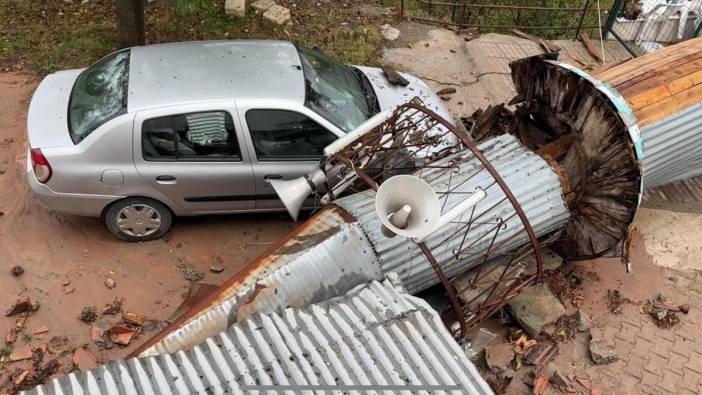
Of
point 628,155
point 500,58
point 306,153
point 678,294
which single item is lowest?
point 678,294

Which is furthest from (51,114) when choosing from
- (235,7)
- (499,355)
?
(499,355)

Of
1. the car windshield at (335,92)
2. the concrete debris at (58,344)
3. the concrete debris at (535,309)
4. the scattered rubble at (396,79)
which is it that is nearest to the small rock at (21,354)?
the concrete debris at (58,344)

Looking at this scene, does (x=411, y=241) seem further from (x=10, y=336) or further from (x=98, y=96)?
(x=10, y=336)

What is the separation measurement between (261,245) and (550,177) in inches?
112

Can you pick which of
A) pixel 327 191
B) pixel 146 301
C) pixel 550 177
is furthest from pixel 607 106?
pixel 146 301

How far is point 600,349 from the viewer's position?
4.80m

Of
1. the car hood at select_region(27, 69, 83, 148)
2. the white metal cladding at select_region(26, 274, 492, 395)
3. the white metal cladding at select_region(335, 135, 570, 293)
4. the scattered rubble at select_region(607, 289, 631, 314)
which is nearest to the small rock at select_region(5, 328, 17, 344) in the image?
the car hood at select_region(27, 69, 83, 148)

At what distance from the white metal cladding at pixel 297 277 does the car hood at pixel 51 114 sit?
94.7 inches

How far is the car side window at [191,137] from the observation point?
4723 mm

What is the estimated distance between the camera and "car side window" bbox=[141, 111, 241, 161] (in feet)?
15.5

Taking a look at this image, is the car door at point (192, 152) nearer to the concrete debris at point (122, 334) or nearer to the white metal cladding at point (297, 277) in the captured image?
the concrete debris at point (122, 334)

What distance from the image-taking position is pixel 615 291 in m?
5.28

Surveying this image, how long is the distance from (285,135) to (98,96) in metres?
1.79

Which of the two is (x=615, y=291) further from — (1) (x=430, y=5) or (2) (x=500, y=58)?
(1) (x=430, y=5)
